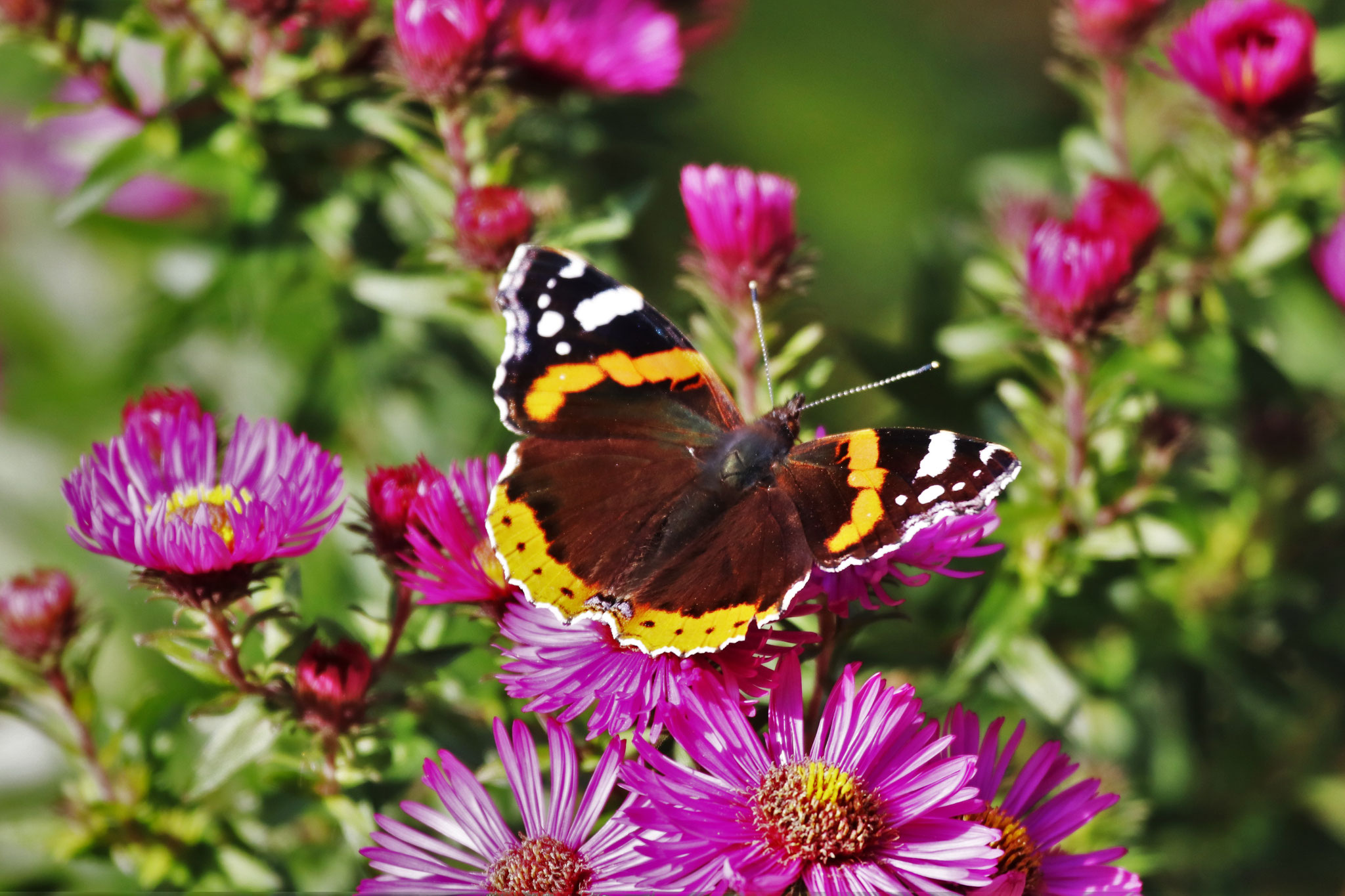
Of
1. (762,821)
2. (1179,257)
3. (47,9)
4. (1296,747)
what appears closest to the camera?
(762,821)

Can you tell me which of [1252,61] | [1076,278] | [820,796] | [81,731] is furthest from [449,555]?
[1252,61]

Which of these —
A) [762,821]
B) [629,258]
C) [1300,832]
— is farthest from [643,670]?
[1300,832]

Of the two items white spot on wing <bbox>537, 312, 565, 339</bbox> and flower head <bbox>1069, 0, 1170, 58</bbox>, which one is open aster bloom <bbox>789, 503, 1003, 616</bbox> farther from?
flower head <bbox>1069, 0, 1170, 58</bbox>

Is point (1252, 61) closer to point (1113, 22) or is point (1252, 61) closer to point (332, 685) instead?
point (1113, 22)

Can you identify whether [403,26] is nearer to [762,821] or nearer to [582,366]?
[582,366]

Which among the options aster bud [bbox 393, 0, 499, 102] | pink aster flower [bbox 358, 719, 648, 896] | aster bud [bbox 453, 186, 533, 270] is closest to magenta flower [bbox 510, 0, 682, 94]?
aster bud [bbox 393, 0, 499, 102]

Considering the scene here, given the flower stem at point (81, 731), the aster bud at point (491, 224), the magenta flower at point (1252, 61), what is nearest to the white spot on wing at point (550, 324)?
the aster bud at point (491, 224)
